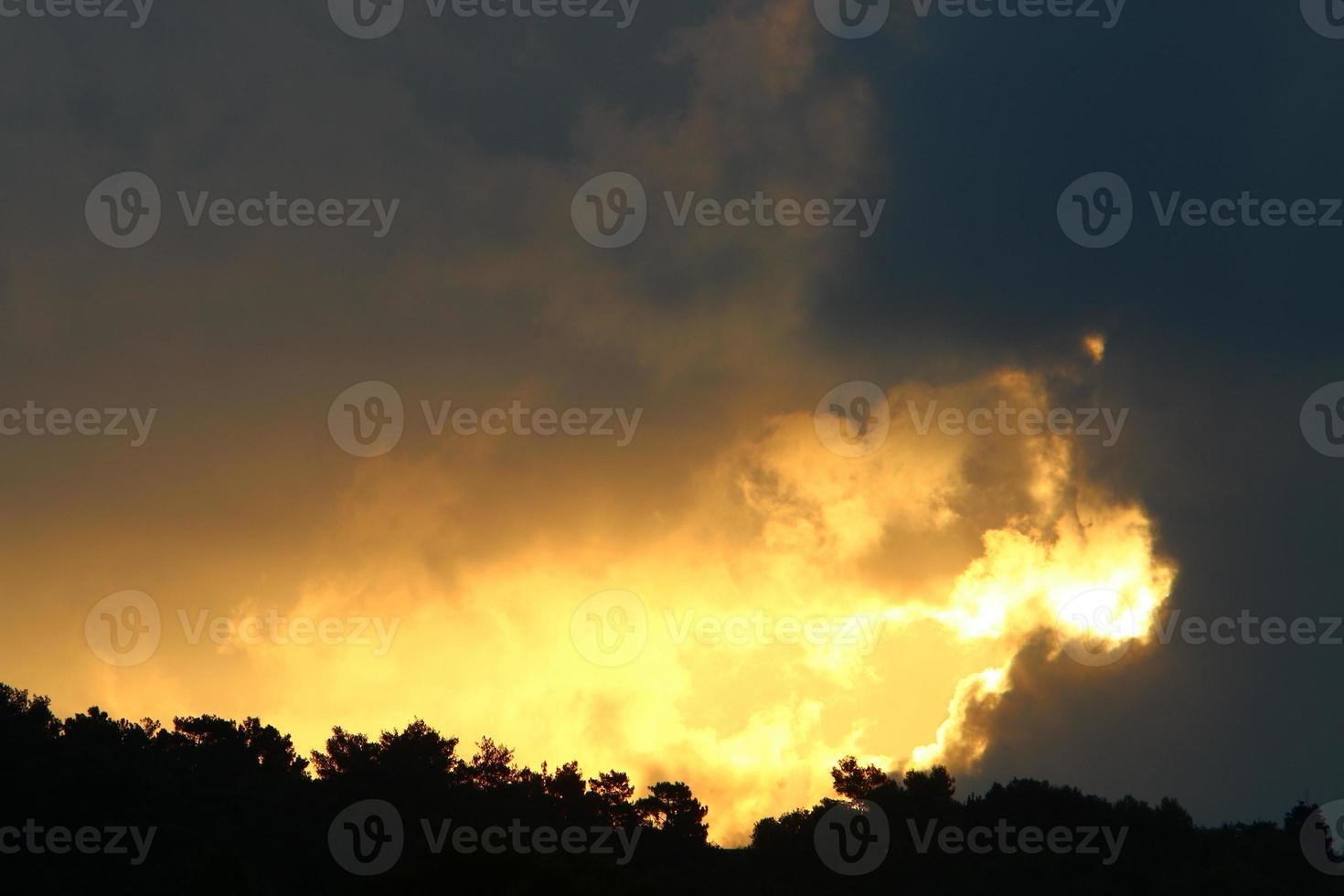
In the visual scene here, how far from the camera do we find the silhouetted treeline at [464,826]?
236 ft

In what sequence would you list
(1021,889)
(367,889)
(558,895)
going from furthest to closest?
(1021,889), (367,889), (558,895)

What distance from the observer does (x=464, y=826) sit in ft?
279

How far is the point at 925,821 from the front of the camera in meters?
104

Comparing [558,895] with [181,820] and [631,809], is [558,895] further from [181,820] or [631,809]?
[631,809]

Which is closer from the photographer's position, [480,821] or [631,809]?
[480,821]

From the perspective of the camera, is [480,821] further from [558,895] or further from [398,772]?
[558,895]

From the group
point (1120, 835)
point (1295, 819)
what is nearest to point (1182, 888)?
point (1120, 835)

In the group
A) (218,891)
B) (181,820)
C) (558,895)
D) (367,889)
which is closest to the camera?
(218,891)

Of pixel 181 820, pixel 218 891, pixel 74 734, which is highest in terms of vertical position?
pixel 74 734

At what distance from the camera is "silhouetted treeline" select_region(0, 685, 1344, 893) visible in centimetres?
7188

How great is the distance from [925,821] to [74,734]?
195 feet

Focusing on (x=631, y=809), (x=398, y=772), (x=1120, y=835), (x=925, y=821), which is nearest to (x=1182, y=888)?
(x=1120, y=835)

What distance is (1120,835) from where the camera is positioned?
10306 centimetres

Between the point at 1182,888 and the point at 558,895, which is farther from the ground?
the point at 1182,888
